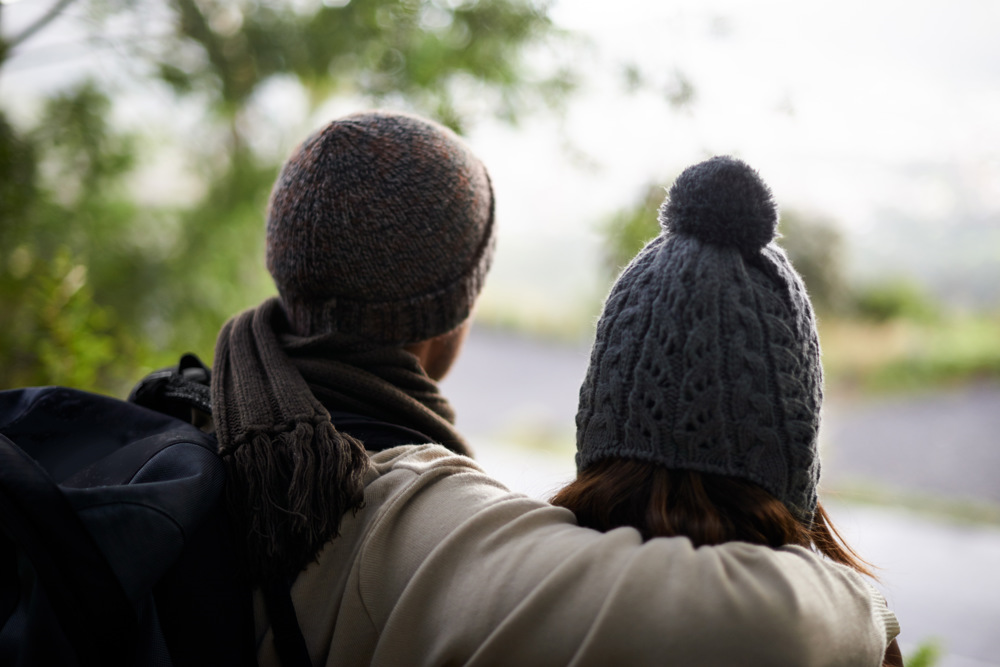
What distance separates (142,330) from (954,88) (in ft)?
18.6

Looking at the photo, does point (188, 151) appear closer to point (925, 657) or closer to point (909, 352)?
point (925, 657)

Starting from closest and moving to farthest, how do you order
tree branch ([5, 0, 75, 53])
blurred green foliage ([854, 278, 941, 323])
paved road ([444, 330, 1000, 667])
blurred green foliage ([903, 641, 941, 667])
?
1. blurred green foliage ([903, 641, 941, 667])
2. tree branch ([5, 0, 75, 53])
3. paved road ([444, 330, 1000, 667])
4. blurred green foliage ([854, 278, 941, 323])

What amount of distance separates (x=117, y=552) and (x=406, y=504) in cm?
35

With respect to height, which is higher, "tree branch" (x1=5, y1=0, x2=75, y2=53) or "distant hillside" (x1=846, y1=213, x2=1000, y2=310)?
"tree branch" (x1=5, y1=0, x2=75, y2=53)

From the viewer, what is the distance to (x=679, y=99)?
80.5 inches

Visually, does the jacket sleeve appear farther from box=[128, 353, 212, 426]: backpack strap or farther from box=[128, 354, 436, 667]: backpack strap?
box=[128, 353, 212, 426]: backpack strap

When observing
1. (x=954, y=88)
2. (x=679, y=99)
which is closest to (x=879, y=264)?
(x=954, y=88)

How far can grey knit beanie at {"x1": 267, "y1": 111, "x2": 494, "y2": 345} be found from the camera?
118 cm

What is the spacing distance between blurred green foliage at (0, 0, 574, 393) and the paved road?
5.09 feet

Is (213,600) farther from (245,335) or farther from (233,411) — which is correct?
(245,335)

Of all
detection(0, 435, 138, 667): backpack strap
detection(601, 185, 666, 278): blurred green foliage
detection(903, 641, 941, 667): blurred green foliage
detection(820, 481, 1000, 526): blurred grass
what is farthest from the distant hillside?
detection(0, 435, 138, 667): backpack strap

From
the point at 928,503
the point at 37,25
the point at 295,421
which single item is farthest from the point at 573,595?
the point at 928,503

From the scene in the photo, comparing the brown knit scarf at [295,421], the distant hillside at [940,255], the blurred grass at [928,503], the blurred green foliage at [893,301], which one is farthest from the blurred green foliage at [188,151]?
the blurred green foliage at [893,301]

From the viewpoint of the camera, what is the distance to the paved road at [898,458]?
3.58 m
